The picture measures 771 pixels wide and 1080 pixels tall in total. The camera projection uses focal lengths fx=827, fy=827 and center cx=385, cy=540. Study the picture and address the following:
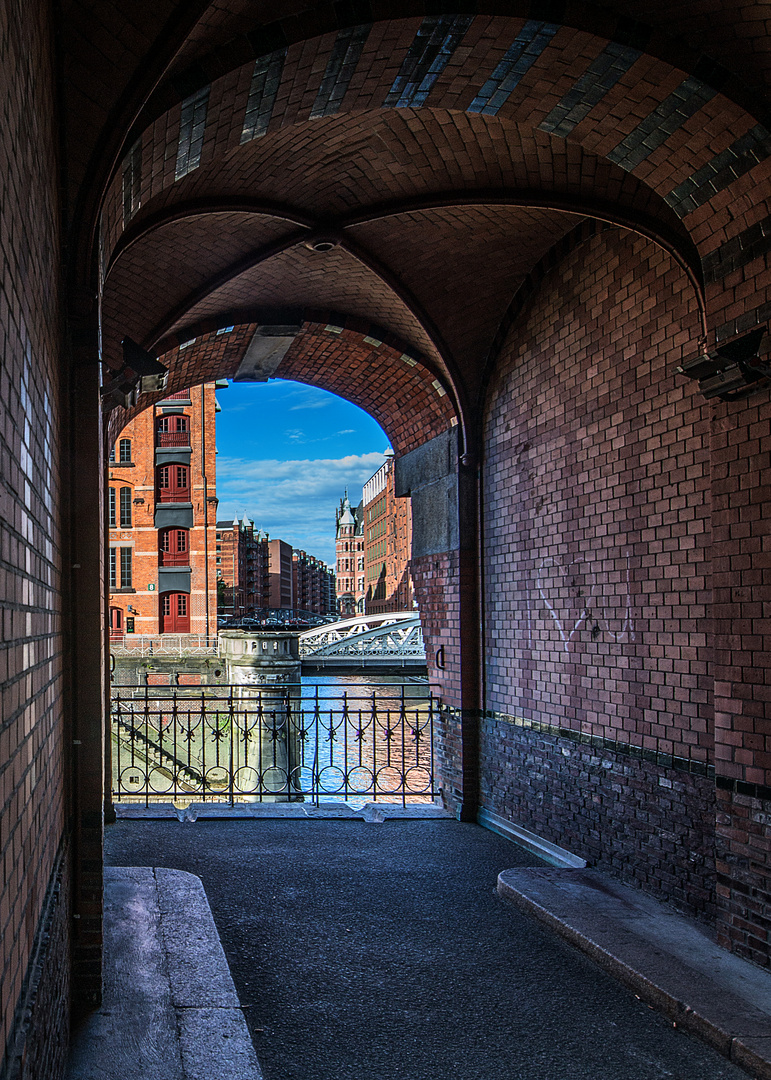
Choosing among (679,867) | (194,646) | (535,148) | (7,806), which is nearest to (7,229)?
(7,806)

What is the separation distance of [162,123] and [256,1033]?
4.60 m

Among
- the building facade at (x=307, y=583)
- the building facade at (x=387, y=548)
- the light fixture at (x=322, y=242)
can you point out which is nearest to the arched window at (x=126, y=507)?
the building facade at (x=387, y=548)

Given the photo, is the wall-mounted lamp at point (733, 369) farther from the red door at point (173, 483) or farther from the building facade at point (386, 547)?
the red door at point (173, 483)

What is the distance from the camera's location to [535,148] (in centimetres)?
588

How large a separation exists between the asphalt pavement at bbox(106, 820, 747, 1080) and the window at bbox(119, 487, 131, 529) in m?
26.1

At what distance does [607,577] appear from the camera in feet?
20.9

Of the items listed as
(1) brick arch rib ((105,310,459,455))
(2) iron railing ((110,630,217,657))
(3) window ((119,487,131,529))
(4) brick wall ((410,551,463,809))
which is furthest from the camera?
(3) window ((119,487,131,529))

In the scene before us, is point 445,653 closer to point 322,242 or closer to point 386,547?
point 322,242

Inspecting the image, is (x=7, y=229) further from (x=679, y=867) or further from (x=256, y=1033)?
(x=679, y=867)

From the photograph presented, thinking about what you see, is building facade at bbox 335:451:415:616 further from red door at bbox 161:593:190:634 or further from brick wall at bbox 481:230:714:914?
brick wall at bbox 481:230:714:914

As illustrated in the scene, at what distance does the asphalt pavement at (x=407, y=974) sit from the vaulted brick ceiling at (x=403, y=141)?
3.79 m

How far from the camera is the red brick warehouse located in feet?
9.92

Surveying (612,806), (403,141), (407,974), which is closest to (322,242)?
(403,141)

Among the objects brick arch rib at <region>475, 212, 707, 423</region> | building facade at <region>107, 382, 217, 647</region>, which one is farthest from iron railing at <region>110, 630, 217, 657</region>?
brick arch rib at <region>475, 212, 707, 423</region>
